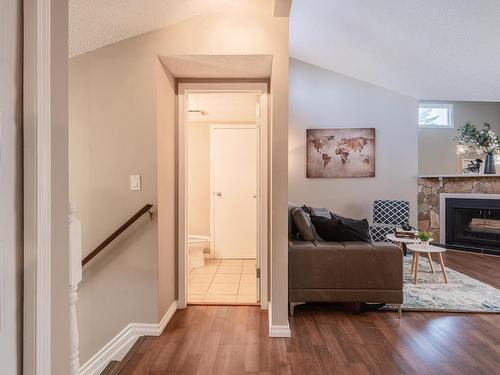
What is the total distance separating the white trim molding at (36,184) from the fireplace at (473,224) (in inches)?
238

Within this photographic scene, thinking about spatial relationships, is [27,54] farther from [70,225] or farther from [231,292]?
[231,292]

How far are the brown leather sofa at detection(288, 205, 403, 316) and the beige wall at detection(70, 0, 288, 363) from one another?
1.17ft

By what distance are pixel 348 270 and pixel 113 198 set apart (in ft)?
6.71

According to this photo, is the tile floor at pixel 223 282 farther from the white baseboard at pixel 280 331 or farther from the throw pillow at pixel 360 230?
the throw pillow at pixel 360 230

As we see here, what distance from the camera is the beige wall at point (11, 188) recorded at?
762mm

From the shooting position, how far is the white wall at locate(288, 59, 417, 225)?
5.20 meters

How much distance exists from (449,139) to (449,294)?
433 cm

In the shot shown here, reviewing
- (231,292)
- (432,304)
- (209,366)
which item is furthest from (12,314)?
(432,304)

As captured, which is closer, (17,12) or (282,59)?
(17,12)

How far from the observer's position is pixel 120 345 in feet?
7.29

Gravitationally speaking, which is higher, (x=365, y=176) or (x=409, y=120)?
(x=409, y=120)

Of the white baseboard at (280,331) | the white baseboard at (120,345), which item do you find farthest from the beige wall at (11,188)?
the white baseboard at (280,331)

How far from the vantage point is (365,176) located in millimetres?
5199

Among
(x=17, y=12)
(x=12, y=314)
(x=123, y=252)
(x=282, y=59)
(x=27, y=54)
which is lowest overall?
(x=123, y=252)
